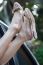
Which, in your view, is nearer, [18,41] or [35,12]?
[18,41]

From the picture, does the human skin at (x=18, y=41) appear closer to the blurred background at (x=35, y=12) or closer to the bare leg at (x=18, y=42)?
the bare leg at (x=18, y=42)

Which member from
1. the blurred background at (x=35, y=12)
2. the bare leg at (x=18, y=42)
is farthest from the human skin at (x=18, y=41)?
the blurred background at (x=35, y=12)

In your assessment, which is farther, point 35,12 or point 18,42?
point 35,12

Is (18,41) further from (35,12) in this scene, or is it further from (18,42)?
(35,12)

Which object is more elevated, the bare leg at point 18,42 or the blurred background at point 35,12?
the blurred background at point 35,12

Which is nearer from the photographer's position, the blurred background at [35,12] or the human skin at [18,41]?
the human skin at [18,41]

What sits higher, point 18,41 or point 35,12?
point 35,12

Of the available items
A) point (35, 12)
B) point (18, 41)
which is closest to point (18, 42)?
point (18, 41)

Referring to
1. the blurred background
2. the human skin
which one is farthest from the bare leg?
the blurred background

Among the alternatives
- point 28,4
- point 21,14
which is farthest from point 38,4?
point 21,14

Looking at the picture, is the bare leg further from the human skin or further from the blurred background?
the blurred background

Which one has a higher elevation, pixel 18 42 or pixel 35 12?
pixel 35 12
